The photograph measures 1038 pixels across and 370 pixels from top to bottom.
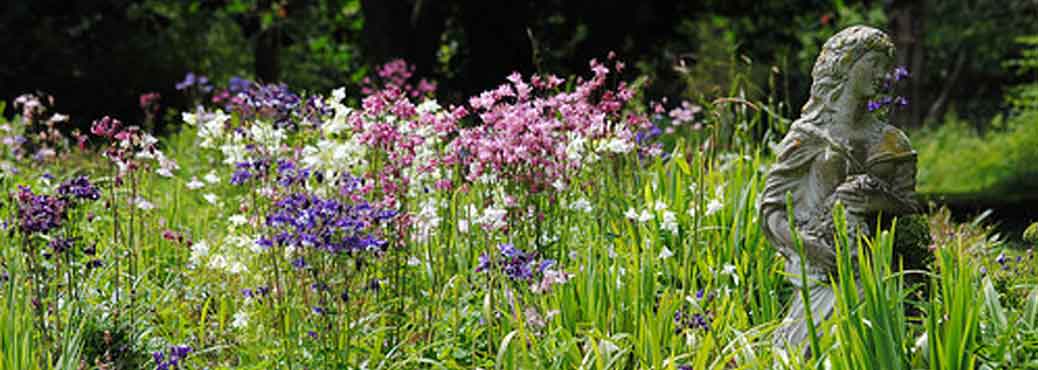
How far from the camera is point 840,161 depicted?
4285mm

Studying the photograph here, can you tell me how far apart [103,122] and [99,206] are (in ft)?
9.26

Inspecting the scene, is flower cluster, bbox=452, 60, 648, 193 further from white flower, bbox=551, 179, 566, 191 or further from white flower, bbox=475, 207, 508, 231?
white flower, bbox=475, 207, 508, 231

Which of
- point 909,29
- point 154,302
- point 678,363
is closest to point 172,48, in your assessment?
point 909,29

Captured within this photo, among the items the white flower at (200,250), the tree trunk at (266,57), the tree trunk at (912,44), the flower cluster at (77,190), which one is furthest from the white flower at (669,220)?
the tree trunk at (912,44)

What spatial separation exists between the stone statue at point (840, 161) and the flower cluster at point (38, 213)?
249 centimetres

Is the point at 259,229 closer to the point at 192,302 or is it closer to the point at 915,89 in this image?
the point at 192,302

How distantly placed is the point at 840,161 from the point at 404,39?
9.00m

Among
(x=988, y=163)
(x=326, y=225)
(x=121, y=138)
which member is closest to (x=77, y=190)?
(x=121, y=138)

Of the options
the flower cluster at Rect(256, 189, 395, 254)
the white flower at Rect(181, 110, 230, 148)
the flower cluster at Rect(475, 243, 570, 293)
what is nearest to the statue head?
the flower cluster at Rect(475, 243, 570, 293)

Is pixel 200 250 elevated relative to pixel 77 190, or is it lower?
lower

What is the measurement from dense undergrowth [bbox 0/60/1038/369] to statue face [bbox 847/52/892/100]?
0.51 metres

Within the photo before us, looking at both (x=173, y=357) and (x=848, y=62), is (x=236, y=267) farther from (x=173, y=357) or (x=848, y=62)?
(x=848, y=62)

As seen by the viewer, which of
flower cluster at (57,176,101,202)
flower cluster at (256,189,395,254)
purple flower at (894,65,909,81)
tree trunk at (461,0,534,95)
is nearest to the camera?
flower cluster at (256,189,395,254)

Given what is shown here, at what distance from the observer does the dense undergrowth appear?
13.1 feet
